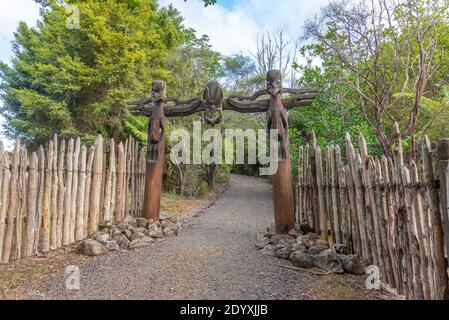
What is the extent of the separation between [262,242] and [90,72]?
333 inches

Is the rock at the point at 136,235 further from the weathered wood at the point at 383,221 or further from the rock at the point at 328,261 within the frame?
the weathered wood at the point at 383,221

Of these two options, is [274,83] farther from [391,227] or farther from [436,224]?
[436,224]

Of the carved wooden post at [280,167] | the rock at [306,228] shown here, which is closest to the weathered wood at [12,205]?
the carved wooden post at [280,167]

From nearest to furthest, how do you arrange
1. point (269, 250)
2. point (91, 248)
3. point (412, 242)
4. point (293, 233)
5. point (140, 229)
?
1. point (412, 242)
2. point (91, 248)
3. point (269, 250)
4. point (293, 233)
5. point (140, 229)

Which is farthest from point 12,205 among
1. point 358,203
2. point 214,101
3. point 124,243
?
point 358,203

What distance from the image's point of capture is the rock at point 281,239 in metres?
4.75

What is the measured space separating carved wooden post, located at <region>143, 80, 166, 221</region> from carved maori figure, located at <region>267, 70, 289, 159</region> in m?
2.33

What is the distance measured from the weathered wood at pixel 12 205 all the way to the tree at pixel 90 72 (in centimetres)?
553

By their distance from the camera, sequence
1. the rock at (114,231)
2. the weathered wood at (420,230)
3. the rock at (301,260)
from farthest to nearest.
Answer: the rock at (114,231) < the rock at (301,260) < the weathered wood at (420,230)

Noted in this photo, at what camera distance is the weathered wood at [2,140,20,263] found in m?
4.00

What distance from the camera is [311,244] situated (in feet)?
14.4

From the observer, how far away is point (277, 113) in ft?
18.0
